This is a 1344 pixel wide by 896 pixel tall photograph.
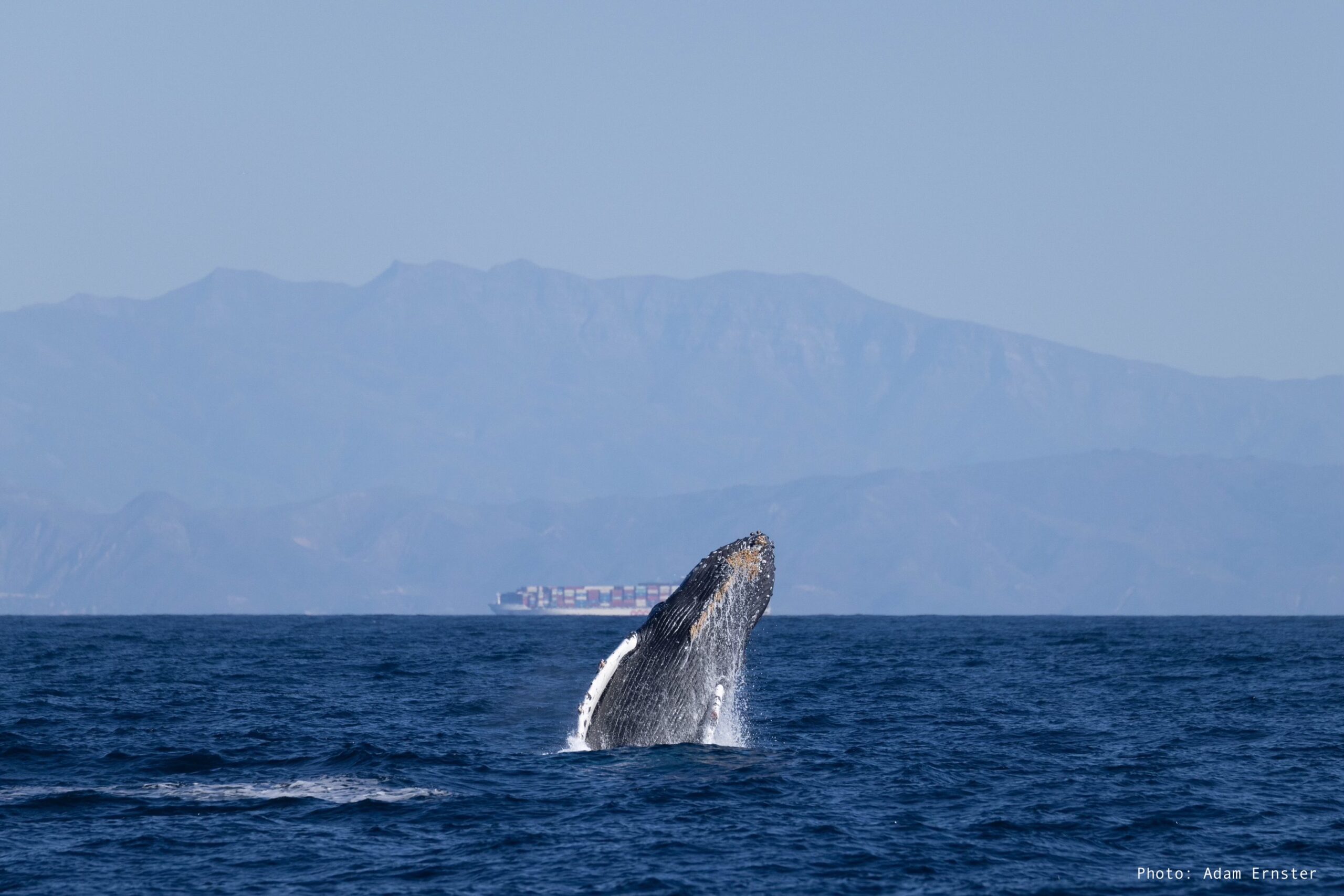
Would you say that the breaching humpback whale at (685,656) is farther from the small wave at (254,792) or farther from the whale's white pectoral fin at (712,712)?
the small wave at (254,792)

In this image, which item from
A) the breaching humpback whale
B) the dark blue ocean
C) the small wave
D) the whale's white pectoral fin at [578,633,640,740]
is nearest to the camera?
the dark blue ocean

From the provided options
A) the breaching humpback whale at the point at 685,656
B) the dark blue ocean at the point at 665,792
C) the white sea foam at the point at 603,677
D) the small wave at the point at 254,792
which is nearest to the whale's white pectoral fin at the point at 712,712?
the breaching humpback whale at the point at 685,656

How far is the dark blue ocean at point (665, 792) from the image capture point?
46.8 ft

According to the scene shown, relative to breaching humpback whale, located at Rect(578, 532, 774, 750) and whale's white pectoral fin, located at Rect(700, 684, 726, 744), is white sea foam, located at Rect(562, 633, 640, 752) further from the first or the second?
whale's white pectoral fin, located at Rect(700, 684, 726, 744)

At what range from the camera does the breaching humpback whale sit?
15.4 metres

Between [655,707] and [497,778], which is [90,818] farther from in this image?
[655,707]

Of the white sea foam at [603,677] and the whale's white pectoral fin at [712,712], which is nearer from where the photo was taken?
the white sea foam at [603,677]

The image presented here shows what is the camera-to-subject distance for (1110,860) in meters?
14.9

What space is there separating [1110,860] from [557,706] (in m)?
16.1

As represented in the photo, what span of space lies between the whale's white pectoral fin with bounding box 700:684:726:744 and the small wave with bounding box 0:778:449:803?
3.13 metres

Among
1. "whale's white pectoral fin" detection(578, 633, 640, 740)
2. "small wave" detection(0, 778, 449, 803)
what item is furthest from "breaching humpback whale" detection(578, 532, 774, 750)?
"small wave" detection(0, 778, 449, 803)

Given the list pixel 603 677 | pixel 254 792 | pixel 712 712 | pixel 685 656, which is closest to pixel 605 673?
pixel 603 677

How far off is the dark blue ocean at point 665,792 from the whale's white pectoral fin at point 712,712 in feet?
1.67

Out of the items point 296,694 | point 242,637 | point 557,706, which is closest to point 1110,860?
point 557,706
